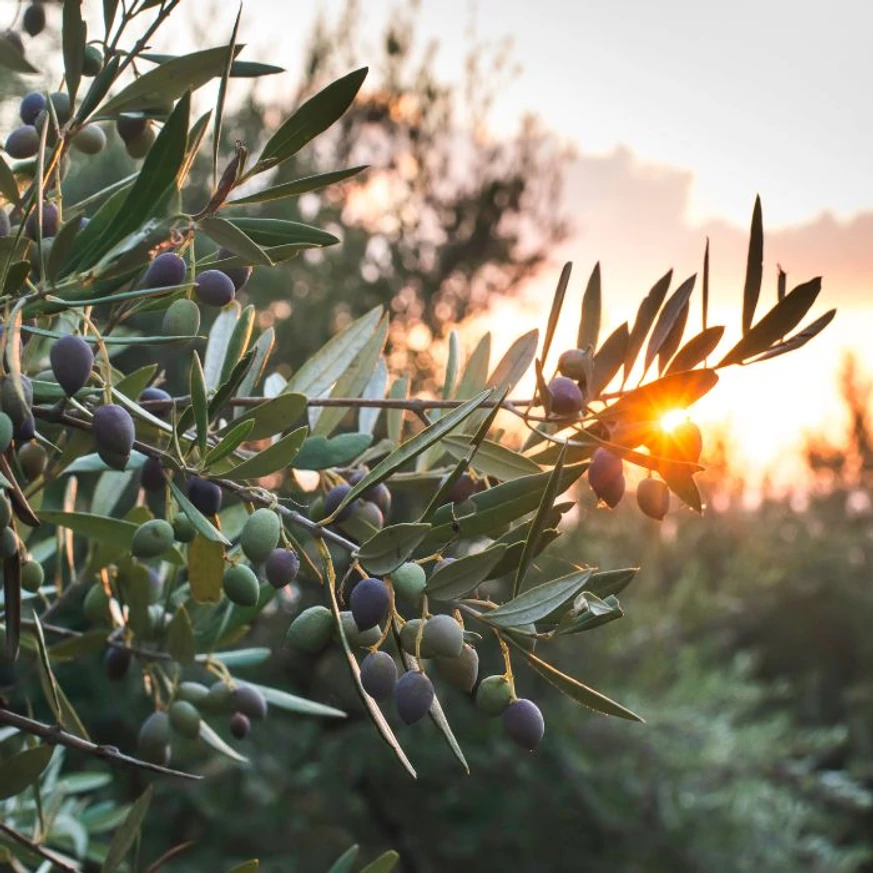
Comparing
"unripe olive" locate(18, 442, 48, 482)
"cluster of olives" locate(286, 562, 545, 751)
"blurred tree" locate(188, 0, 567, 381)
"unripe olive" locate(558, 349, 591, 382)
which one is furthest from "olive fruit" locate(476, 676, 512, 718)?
"blurred tree" locate(188, 0, 567, 381)

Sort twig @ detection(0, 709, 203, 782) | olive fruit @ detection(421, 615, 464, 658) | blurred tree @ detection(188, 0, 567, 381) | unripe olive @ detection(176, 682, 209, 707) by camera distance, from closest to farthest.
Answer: olive fruit @ detection(421, 615, 464, 658) → twig @ detection(0, 709, 203, 782) → unripe olive @ detection(176, 682, 209, 707) → blurred tree @ detection(188, 0, 567, 381)

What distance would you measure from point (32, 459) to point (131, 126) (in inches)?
5.6

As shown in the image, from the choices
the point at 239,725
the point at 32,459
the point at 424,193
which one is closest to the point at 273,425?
the point at 32,459

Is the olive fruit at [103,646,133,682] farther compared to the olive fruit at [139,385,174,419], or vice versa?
the olive fruit at [103,646,133,682]

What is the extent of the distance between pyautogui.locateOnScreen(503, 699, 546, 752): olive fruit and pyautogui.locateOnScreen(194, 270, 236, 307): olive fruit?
0.17 m

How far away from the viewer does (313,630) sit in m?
0.35

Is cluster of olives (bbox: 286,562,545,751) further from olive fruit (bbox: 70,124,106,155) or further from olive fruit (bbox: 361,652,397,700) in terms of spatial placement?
olive fruit (bbox: 70,124,106,155)

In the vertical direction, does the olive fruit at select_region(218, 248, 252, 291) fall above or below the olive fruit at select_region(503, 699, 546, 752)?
above

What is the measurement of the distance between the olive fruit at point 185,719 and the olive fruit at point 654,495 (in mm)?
234

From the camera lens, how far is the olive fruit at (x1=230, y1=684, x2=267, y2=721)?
1.64 feet

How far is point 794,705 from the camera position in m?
7.43

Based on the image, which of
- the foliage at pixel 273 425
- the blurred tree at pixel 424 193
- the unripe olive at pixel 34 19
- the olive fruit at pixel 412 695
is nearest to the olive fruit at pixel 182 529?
the foliage at pixel 273 425

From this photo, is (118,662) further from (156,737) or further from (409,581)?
(409,581)

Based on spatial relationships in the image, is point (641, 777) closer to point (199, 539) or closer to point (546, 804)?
point (546, 804)
